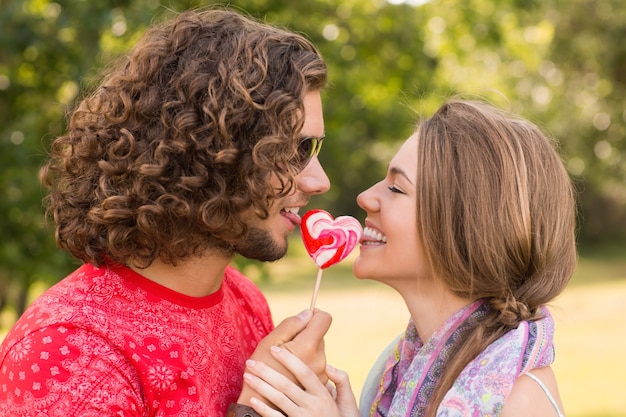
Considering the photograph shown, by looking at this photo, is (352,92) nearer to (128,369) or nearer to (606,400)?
(606,400)

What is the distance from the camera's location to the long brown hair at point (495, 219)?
3086 millimetres

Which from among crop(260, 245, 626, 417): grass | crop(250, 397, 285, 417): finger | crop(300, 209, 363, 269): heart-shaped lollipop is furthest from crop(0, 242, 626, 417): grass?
crop(250, 397, 285, 417): finger

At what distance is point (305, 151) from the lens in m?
3.12

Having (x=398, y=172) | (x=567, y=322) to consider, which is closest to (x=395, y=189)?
(x=398, y=172)

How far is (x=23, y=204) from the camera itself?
6980 mm

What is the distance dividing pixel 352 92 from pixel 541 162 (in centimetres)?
651

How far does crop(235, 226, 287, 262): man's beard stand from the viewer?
3.03 m

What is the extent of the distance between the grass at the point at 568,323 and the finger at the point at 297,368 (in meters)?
3.89

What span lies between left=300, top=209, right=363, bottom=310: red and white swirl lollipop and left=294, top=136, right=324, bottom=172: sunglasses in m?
0.30

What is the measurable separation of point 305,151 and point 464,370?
0.98 meters

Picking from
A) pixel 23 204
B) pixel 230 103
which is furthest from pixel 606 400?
pixel 230 103

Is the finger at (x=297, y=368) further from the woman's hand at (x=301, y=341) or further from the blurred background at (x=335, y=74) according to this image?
the blurred background at (x=335, y=74)

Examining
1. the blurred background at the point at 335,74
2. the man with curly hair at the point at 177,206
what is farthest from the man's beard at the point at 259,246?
the blurred background at the point at 335,74

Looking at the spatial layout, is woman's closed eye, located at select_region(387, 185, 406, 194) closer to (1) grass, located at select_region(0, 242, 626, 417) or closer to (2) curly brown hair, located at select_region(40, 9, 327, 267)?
(2) curly brown hair, located at select_region(40, 9, 327, 267)
